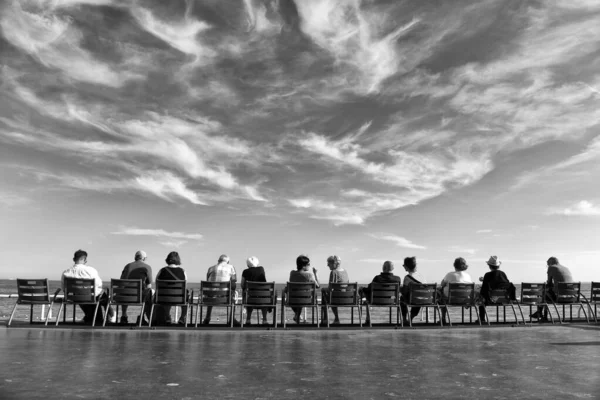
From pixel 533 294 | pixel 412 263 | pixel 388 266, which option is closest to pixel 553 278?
pixel 533 294

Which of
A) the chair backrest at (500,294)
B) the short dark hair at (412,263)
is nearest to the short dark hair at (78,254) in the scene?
the short dark hair at (412,263)

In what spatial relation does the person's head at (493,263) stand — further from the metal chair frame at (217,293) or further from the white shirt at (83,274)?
the white shirt at (83,274)

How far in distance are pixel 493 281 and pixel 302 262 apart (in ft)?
13.8

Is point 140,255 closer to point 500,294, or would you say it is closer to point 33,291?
point 33,291

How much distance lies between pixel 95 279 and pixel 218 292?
238cm

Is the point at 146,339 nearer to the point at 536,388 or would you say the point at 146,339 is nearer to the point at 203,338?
the point at 203,338

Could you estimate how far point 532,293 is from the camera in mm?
11484

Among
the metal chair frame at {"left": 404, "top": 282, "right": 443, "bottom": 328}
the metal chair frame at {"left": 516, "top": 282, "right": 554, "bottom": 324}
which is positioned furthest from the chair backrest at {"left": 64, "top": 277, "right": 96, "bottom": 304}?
the metal chair frame at {"left": 516, "top": 282, "right": 554, "bottom": 324}

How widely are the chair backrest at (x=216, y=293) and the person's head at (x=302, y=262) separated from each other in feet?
5.34

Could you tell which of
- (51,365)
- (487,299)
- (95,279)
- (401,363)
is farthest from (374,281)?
(51,365)

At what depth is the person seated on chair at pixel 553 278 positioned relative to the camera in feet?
39.6

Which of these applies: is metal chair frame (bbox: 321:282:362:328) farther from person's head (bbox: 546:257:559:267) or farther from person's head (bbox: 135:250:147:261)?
person's head (bbox: 546:257:559:267)

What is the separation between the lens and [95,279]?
32.8 ft

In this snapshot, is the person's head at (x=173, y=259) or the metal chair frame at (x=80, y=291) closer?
the metal chair frame at (x=80, y=291)
